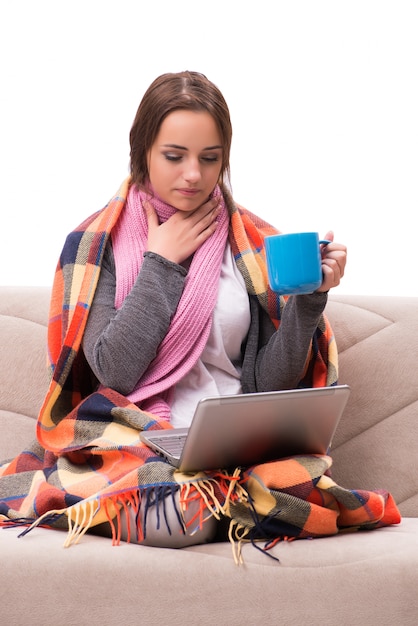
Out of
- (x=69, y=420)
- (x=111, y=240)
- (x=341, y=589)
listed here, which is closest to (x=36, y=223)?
(x=111, y=240)

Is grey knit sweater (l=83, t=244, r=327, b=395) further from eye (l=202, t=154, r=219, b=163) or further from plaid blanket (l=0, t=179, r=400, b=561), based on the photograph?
eye (l=202, t=154, r=219, b=163)

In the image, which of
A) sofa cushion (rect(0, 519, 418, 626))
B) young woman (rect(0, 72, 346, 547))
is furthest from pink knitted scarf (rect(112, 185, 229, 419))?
sofa cushion (rect(0, 519, 418, 626))

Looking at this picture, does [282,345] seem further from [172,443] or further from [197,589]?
[197,589]

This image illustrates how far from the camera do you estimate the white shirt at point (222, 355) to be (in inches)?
71.1

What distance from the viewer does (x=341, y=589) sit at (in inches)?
52.1

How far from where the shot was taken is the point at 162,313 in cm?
173

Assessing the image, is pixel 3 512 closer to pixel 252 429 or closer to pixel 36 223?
pixel 252 429

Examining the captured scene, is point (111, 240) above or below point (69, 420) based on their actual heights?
above

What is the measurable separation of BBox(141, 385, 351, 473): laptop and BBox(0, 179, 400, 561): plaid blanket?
3cm

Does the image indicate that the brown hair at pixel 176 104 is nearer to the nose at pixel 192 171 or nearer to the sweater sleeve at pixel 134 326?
the nose at pixel 192 171

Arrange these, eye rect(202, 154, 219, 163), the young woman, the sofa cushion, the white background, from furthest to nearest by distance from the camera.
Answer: the white background
eye rect(202, 154, 219, 163)
the young woman
the sofa cushion

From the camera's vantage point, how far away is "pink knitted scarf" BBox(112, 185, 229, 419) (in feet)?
5.78

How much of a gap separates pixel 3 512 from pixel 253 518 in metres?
0.49

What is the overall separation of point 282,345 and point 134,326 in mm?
312
